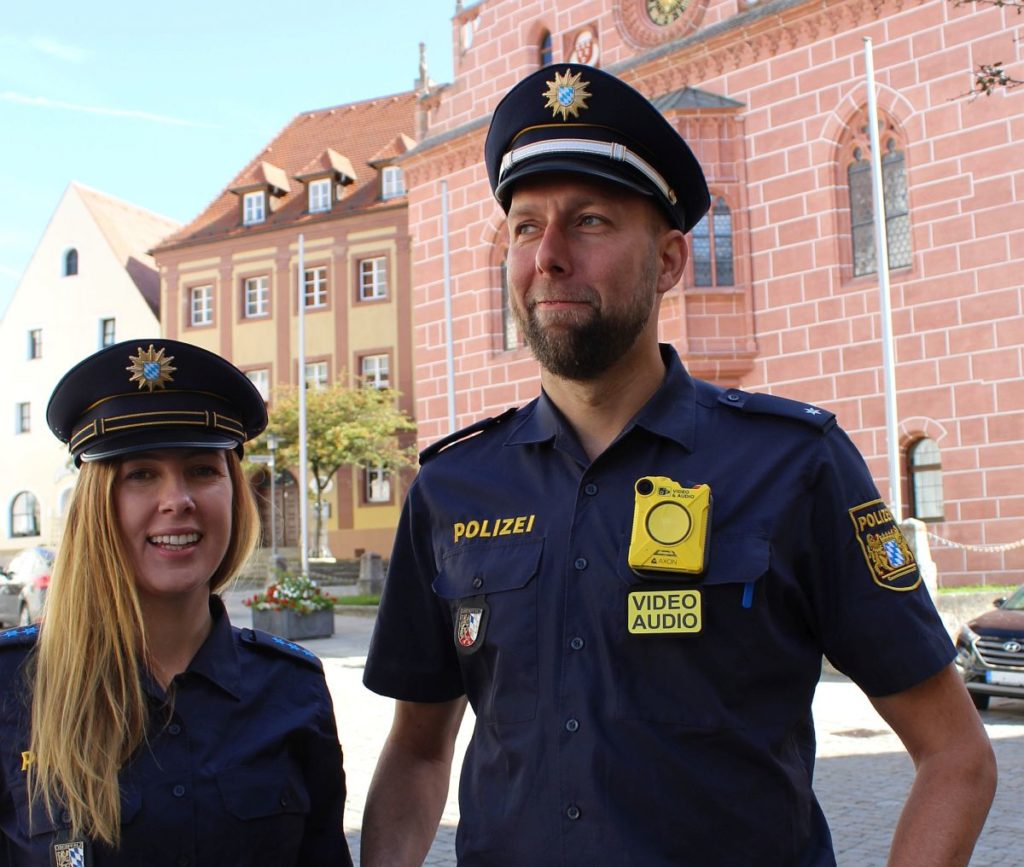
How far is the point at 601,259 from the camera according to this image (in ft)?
7.99

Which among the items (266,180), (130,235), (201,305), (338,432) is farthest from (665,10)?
(130,235)

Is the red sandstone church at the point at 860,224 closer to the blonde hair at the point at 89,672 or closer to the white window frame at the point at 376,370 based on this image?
the white window frame at the point at 376,370

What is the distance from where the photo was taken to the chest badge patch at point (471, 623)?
2.51 meters

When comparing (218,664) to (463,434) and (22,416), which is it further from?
(22,416)

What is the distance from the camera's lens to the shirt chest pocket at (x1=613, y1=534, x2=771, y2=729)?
7.36 ft

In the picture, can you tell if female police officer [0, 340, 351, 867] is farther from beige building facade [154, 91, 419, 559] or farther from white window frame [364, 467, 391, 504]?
white window frame [364, 467, 391, 504]

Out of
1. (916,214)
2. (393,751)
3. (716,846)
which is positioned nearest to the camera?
(716,846)

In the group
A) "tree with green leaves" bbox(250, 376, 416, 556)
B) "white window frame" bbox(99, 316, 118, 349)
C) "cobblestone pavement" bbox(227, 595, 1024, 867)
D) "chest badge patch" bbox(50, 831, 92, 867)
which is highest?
"white window frame" bbox(99, 316, 118, 349)

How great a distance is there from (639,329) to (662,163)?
1.25 ft

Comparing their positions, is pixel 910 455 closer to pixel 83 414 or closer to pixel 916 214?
pixel 916 214

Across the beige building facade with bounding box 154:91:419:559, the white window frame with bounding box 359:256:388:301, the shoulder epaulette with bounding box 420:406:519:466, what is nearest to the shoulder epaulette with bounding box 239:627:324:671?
the shoulder epaulette with bounding box 420:406:519:466

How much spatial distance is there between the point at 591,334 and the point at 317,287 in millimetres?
44262

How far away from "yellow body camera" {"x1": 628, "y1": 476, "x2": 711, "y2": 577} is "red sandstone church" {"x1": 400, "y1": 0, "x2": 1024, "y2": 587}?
62.5 ft

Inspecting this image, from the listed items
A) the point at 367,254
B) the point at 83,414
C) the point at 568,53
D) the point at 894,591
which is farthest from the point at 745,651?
the point at 367,254
